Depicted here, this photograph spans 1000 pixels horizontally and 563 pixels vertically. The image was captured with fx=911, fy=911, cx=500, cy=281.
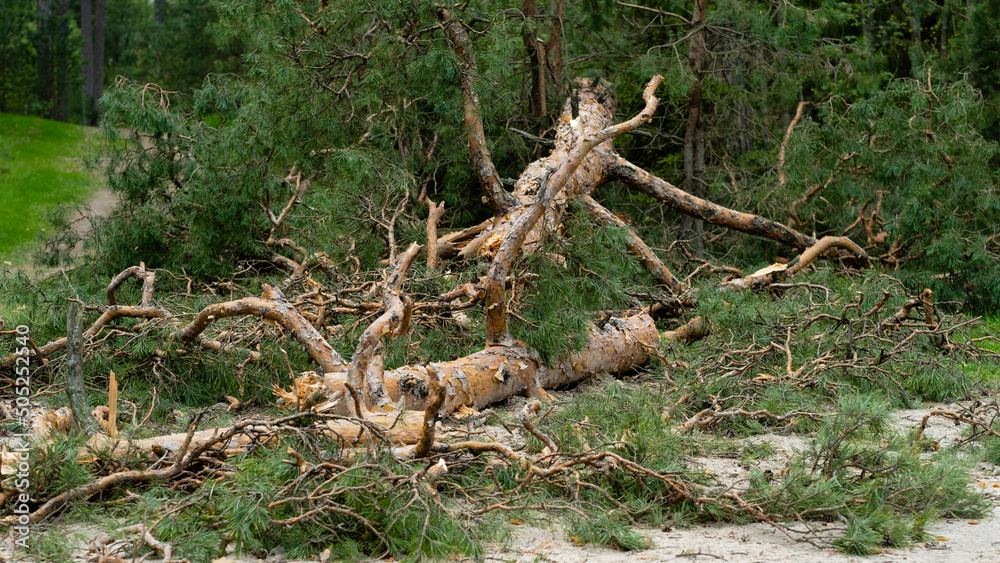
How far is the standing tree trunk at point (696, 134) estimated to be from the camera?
29.7 ft

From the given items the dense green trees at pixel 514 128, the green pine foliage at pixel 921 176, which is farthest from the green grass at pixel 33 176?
the green pine foliage at pixel 921 176

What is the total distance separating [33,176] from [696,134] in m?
13.5

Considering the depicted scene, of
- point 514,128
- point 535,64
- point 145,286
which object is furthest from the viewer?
point 535,64

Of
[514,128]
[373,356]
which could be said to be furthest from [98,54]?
[373,356]

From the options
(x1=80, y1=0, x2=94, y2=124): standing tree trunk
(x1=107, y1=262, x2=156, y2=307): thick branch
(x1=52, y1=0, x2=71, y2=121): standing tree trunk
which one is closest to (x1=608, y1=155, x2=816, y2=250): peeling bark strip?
(x1=107, y1=262, x2=156, y2=307): thick branch

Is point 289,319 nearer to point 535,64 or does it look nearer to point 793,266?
point 793,266

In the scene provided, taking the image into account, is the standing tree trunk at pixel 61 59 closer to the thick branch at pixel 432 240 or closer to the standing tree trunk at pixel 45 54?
the standing tree trunk at pixel 45 54

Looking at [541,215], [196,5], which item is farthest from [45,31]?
[541,215]

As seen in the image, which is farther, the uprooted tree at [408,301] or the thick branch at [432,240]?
the thick branch at [432,240]

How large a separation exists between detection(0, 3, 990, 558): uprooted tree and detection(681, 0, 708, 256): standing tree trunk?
449mm

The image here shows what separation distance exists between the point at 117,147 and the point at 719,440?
5802 mm

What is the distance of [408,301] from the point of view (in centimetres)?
457

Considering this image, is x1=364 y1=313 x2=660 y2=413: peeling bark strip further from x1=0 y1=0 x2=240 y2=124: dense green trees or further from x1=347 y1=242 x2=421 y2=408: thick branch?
x1=0 y1=0 x2=240 y2=124: dense green trees

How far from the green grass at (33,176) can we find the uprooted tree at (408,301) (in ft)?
11.2
